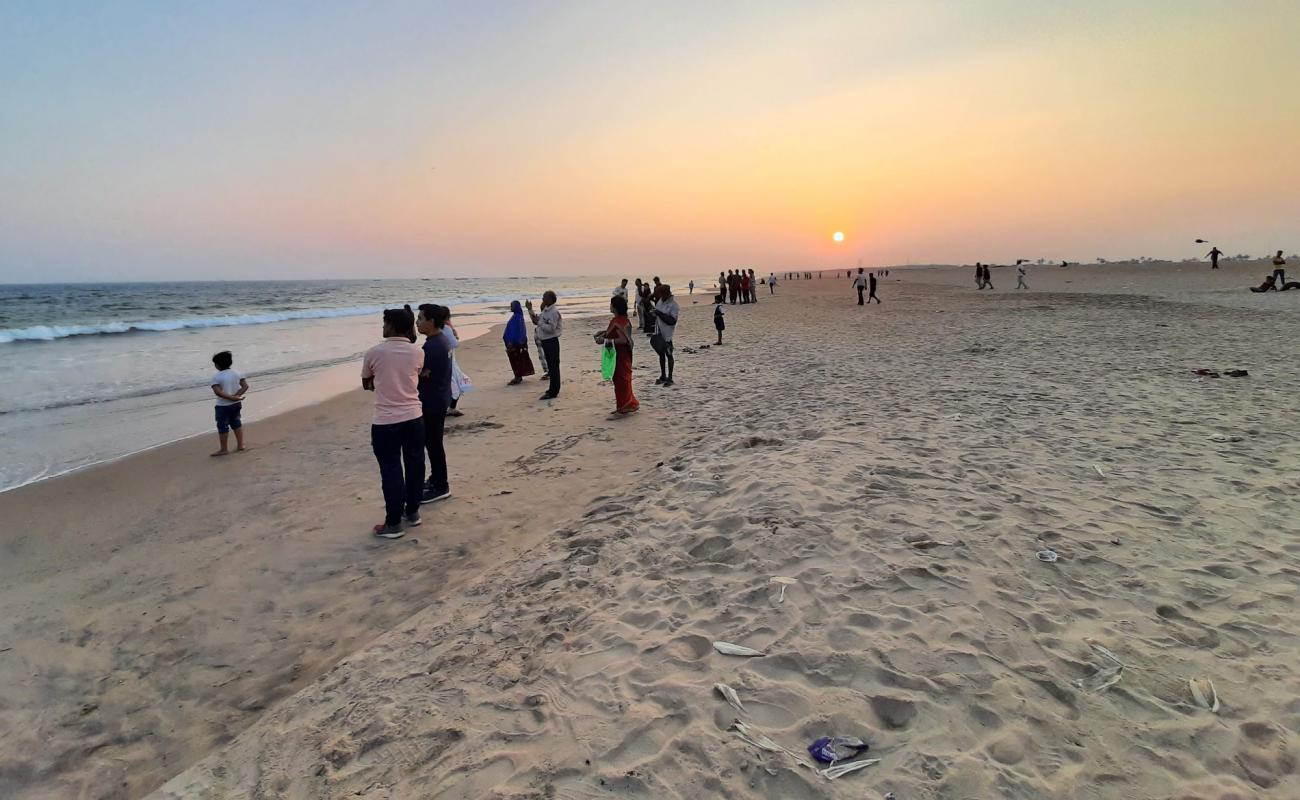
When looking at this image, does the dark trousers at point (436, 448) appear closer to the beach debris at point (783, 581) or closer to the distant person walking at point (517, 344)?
the beach debris at point (783, 581)

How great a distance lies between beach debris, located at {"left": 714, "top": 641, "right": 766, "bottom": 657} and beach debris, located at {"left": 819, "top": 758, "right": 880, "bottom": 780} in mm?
771

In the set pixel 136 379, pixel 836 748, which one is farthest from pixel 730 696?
pixel 136 379

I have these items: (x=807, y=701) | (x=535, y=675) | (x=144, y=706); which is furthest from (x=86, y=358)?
Result: (x=807, y=701)

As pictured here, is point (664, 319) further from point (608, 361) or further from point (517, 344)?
point (517, 344)

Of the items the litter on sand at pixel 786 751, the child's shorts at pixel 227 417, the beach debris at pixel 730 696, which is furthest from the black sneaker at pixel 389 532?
the child's shorts at pixel 227 417

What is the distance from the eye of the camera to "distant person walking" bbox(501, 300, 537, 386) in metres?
11.9

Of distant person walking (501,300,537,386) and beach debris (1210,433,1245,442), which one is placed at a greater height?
distant person walking (501,300,537,386)

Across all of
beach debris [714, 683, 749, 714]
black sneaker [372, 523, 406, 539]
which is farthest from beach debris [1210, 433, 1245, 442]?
black sneaker [372, 523, 406, 539]

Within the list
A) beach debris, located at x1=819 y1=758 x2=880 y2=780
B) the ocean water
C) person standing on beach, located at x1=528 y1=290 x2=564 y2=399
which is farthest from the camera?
person standing on beach, located at x1=528 y1=290 x2=564 y2=399

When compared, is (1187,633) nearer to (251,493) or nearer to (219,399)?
(251,493)

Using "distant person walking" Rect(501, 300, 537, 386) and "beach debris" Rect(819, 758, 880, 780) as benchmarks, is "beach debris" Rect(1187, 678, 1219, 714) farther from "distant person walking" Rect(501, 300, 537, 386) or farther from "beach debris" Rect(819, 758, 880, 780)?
"distant person walking" Rect(501, 300, 537, 386)

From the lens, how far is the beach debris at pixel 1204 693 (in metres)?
2.71

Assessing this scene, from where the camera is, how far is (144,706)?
3.60m

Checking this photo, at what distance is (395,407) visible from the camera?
17.8ft
